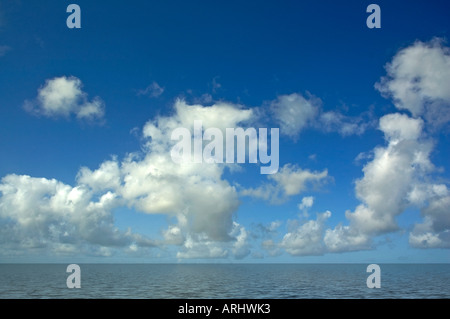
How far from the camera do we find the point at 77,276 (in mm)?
40750
